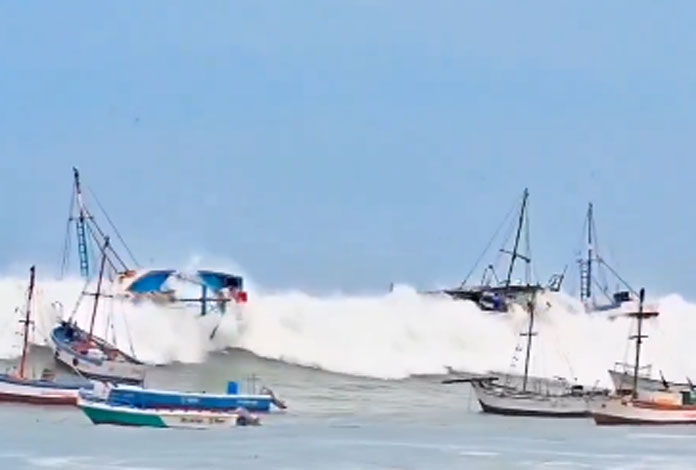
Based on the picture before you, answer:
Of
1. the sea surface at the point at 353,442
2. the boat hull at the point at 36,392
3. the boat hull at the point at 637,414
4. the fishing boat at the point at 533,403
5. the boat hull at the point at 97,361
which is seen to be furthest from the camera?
the boat hull at the point at 97,361

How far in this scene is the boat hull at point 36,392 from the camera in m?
58.9

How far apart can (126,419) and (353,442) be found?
378 inches

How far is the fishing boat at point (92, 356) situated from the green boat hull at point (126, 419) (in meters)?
18.2

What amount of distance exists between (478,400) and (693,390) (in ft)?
29.5

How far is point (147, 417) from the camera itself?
4947 cm

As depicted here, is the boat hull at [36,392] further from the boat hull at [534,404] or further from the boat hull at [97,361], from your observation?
the boat hull at [534,404]

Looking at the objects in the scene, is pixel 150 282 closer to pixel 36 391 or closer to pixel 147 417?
pixel 36 391

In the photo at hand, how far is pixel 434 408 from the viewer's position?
6644 cm

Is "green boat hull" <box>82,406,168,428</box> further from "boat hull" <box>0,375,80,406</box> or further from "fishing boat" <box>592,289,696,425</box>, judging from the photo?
"fishing boat" <box>592,289,696,425</box>

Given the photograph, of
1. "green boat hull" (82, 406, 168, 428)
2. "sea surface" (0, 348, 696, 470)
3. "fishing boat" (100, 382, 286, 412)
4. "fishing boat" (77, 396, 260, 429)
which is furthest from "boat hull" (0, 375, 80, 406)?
"green boat hull" (82, 406, 168, 428)

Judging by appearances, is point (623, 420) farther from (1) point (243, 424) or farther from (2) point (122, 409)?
(2) point (122, 409)

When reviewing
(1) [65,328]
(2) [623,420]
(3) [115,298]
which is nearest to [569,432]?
(2) [623,420]

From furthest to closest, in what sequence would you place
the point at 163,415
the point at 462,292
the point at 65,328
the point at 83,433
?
the point at 462,292, the point at 65,328, the point at 163,415, the point at 83,433

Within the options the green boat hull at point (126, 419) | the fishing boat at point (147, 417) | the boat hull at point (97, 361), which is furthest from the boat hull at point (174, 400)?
the boat hull at point (97, 361)
